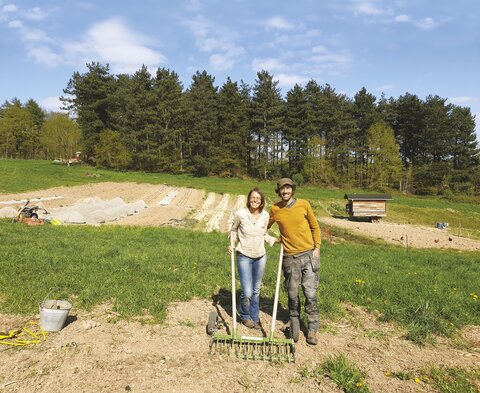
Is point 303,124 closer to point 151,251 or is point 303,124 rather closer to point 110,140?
point 110,140

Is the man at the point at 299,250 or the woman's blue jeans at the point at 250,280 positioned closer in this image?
the man at the point at 299,250

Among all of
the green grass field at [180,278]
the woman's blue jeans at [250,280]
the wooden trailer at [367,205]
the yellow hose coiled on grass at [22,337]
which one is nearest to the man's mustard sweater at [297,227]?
the woman's blue jeans at [250,280]

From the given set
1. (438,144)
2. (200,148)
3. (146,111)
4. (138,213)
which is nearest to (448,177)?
(438,144)

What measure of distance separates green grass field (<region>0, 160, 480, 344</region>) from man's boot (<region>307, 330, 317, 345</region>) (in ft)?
3.65

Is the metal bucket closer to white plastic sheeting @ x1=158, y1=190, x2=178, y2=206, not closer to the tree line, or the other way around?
white plastic sheeting @ x1=158, y1=190, x2=178, y2=206

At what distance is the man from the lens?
5570mm

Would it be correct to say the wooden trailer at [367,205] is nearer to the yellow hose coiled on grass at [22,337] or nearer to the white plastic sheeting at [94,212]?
the white plastic sheeting at [94,212]

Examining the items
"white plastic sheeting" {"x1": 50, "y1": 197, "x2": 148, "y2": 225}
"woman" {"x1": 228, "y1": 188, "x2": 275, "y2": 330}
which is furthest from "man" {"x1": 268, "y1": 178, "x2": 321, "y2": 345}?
"white plastic sheeting" {"x1": 50, "y1": 197, "x2": 148, "y2": 225}

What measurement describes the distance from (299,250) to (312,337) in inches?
53.4

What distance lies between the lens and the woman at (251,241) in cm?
569

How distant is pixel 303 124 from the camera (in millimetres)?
55781

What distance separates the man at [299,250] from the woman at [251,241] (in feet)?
1.00

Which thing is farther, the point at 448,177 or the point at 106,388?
the point at 448,177

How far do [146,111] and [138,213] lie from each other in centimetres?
3416
